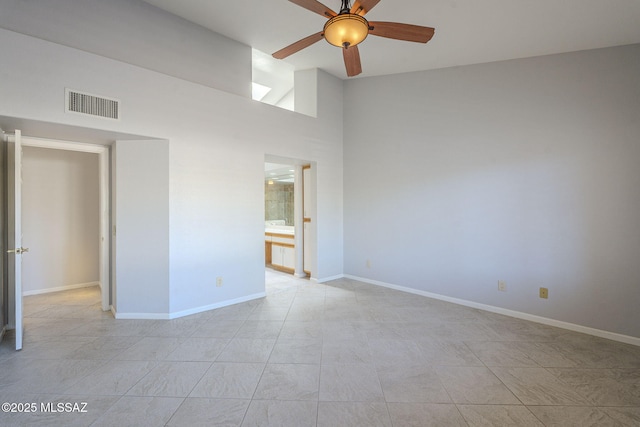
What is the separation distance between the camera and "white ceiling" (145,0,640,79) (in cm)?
266

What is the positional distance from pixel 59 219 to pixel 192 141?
9.21 feet

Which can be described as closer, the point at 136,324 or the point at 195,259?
the point at 136,324

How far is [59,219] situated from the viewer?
4.39 m

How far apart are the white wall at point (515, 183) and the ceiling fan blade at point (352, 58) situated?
1.94 metres

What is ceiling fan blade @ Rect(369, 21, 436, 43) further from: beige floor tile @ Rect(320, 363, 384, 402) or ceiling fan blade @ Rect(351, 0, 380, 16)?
beige floor tile @ Rect(320, 363, 384, 402)

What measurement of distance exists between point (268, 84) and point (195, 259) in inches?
153

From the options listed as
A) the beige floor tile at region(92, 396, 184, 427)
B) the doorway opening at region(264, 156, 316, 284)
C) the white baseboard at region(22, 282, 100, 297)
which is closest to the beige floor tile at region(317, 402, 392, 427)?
the beige floor tile at region(92, 396, 184, 427)

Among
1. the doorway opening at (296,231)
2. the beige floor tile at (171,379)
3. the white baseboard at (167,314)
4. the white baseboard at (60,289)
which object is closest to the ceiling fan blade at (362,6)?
the doorway opening at (296,231)

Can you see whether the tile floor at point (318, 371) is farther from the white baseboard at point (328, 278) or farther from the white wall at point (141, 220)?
the white baseboard at point (328, 278)

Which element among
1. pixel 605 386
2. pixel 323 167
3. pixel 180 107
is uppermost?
pixel 180 107

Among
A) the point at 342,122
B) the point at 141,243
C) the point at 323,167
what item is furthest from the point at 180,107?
the point at 342,122

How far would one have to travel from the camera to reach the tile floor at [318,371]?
179cm

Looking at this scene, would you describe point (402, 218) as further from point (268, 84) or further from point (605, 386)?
point (268, 84)

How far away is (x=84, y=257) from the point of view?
4594 mm
